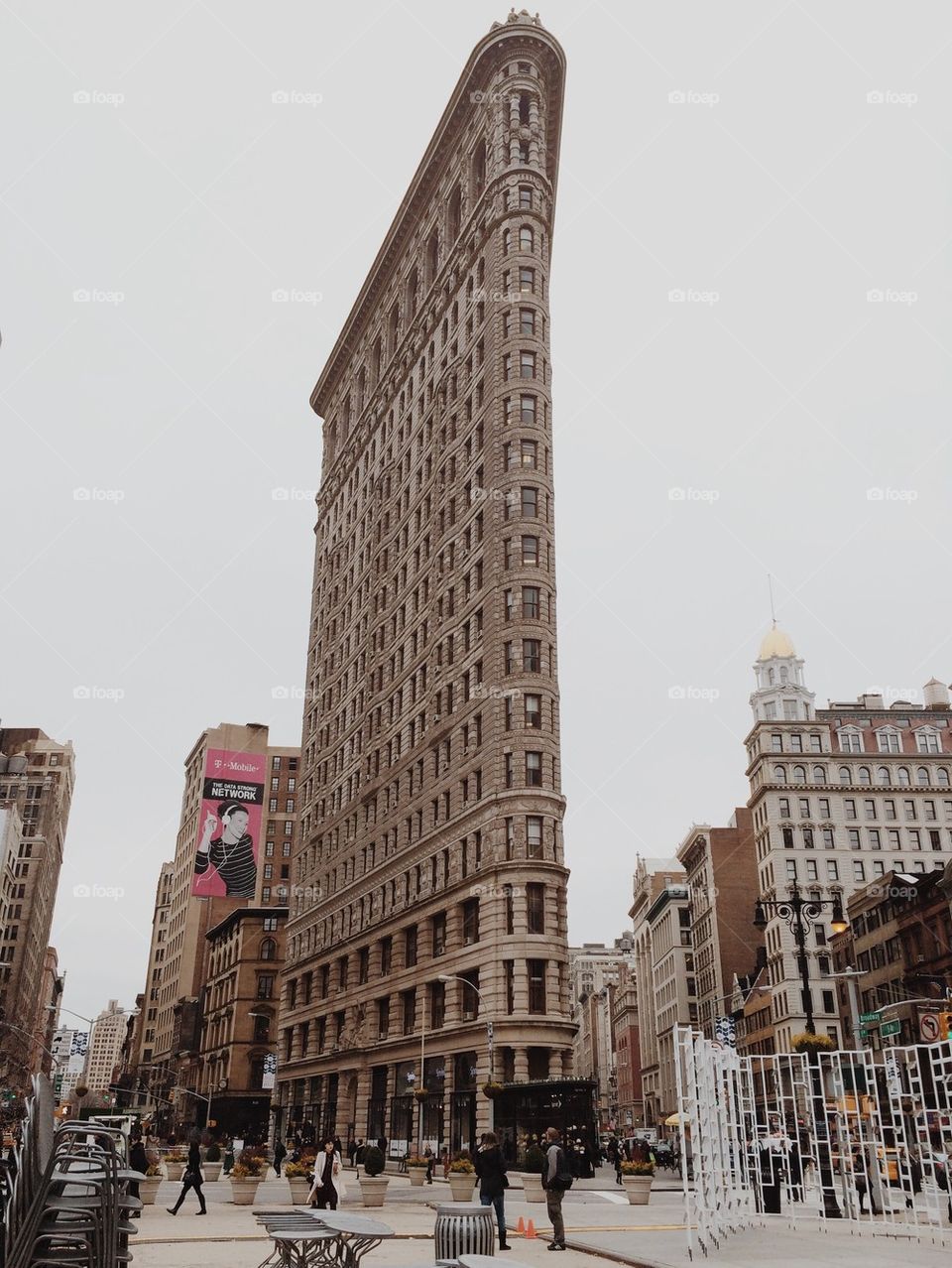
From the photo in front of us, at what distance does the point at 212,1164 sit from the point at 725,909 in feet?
292

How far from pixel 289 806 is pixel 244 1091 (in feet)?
132

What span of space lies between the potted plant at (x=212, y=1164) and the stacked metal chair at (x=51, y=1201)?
1684 inches

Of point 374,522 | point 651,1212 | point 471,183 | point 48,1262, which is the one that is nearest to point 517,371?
point 471,183

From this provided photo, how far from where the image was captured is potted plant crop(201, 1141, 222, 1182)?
1809 inches

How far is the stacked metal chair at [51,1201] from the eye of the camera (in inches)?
275

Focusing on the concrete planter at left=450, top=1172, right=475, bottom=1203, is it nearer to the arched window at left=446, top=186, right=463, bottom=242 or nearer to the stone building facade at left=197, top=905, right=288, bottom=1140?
the arched window at left=446, top=186, right=463, bottom=242

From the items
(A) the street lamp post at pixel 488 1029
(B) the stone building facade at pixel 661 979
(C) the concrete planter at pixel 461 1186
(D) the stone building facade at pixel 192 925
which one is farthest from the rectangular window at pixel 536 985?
(B) the stone building facade at pixel 661 979

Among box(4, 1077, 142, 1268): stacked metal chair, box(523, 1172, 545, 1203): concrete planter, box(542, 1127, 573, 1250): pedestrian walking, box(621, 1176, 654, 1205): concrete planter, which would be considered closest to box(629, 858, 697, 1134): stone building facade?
box(523, 1172, 545, 1203): concrete planter

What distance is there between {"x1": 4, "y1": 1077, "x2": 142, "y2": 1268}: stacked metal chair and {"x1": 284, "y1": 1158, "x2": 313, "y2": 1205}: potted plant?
22750 mm

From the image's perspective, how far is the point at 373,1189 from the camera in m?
30.0

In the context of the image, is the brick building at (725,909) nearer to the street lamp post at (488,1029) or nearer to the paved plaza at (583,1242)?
the street lamp post at (488,1029)

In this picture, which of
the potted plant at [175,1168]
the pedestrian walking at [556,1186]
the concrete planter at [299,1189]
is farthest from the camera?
the potted plant at [175,1168]

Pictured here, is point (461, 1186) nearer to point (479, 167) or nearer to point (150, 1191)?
point (150, 1191)

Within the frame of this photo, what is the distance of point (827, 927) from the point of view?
103m
